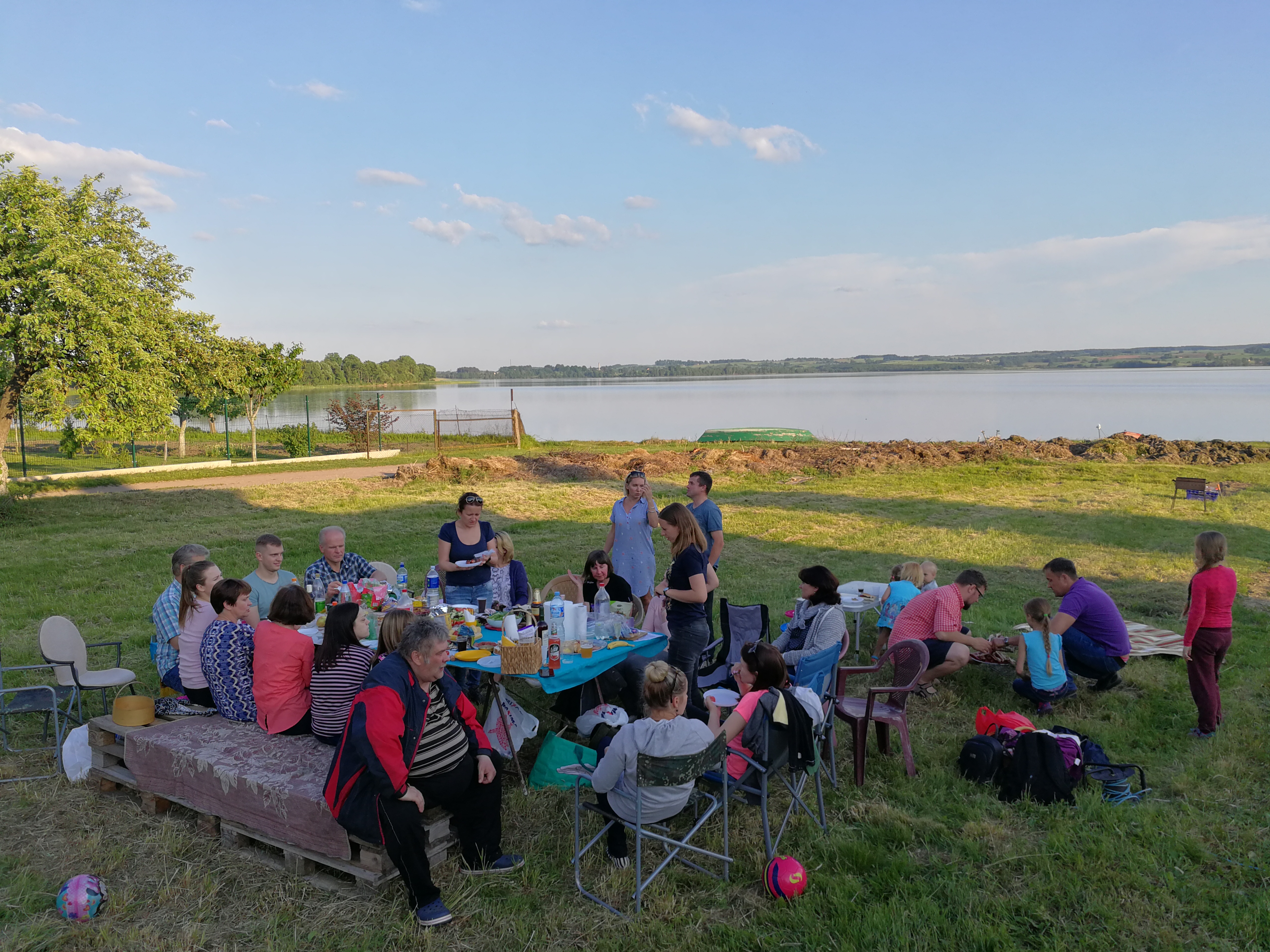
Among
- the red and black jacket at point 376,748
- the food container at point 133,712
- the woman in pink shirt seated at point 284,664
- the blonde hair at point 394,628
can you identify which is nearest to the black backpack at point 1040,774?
the red and black jacket at point 376,748

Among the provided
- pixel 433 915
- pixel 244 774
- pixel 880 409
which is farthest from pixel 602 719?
pixel 880 409

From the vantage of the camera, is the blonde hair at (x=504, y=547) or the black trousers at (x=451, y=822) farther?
the blonde hair at (x=504, y=547)

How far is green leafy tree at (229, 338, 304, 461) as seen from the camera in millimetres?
22453

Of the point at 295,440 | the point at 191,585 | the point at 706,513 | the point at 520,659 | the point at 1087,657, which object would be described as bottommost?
the point at 1087,657

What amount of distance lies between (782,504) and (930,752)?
1108 cm

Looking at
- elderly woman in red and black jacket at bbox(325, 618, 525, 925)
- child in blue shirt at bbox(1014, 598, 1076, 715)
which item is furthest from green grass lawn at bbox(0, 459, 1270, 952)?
elderly woman in red and black jacket at bbox(325, 618, 525, 925)

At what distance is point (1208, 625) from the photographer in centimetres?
508

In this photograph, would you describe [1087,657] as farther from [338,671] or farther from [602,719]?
[338,671]

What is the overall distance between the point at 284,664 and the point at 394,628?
775 millimetres

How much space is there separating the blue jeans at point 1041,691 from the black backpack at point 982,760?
1.24m

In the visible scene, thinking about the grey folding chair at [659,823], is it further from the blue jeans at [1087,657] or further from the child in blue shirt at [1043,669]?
the blue jeans at [1087,657]

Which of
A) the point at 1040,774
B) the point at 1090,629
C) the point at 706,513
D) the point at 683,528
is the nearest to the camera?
the point at 1040,774

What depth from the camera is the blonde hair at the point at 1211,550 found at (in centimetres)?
503

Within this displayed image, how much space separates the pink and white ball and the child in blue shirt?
5.84m
